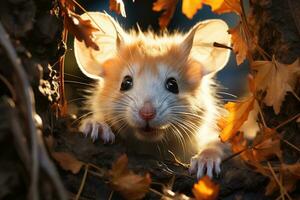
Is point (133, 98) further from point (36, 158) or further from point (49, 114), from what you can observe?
point (36, 158)

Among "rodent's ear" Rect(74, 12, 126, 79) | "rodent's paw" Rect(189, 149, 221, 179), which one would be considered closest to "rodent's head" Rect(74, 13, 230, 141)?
"rodent's ear" Rect(74, 12, 126, 79)

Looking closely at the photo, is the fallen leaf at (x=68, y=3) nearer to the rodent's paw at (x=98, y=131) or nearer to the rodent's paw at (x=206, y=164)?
the rodent's paw at (x=98, y=131)

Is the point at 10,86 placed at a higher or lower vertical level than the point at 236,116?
higher

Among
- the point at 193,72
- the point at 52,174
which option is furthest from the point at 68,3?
the point at 52,174

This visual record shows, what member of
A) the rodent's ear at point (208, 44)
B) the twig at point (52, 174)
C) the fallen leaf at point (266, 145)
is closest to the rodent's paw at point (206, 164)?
the fallen leaf at point (266, 145)

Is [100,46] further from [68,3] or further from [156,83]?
[68,3]

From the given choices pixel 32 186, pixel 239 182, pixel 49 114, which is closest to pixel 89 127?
pixel 49 114

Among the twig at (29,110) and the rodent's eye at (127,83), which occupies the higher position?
the twig at (29,110)
